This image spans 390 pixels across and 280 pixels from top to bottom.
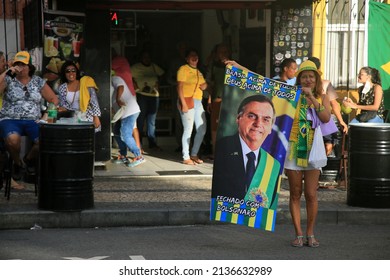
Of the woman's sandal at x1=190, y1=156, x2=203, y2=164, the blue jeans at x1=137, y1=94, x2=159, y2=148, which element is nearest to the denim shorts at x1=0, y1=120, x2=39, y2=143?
the woman's sandal at x1=190, y1=156, x2=203, y2=164

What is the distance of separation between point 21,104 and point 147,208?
232 centimetres

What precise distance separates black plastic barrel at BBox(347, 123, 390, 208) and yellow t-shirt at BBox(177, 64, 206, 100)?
4.25 metres

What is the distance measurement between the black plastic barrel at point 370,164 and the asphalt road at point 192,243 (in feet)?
1.40

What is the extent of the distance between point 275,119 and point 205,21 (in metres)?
8.96

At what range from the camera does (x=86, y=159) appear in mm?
10453

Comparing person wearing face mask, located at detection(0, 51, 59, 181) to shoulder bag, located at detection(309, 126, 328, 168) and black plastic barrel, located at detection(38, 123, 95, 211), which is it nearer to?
black plastic barrel, located at detection(38, 123, 95, 211)

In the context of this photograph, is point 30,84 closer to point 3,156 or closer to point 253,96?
point 3,156

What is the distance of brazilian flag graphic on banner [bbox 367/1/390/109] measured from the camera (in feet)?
47.2

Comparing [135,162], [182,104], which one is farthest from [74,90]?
[182,104]

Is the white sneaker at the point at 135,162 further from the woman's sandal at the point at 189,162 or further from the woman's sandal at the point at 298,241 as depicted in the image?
the woman's sandal at the point at 298,241

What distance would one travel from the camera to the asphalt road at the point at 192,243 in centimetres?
870

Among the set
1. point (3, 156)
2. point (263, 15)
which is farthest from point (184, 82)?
point (3, 156)

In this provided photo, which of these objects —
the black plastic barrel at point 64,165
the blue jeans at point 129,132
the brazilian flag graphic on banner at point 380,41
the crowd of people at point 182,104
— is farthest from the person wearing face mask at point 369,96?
the black plastic barrel at point 64,165

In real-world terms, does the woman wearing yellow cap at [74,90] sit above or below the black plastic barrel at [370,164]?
above
